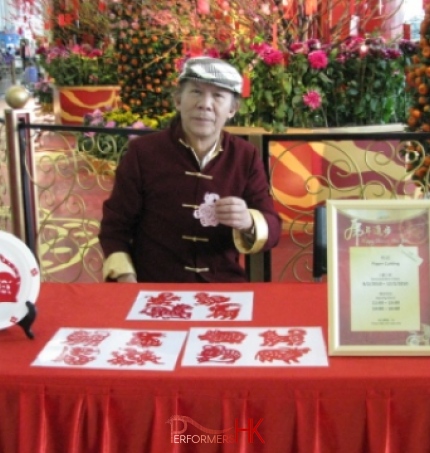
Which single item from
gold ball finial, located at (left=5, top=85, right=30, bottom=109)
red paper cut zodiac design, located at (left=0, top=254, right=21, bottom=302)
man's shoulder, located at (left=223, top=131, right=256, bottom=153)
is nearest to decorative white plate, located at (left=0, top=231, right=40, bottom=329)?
red paper cut zodiac design, located at (left=0, top=254, right=21, bottom=302)

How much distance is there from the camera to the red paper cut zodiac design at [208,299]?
1.48 m

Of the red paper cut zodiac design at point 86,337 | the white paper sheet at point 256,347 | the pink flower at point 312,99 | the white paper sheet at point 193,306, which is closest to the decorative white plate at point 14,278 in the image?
the red paper cut zodiac design at point 86,337

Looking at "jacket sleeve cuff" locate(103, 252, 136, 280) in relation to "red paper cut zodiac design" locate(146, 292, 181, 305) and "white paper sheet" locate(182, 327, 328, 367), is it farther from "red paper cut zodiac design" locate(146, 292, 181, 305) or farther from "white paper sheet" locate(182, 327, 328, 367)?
"white paper sheet" locate(182, 327, 328, 367)

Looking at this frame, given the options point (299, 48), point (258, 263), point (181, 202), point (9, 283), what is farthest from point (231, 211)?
point (299, 48)

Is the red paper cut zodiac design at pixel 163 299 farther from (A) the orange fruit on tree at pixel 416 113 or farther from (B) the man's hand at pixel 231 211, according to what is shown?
(A) the orange fruit on tree at pixel 416 113

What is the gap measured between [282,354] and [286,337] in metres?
0.08

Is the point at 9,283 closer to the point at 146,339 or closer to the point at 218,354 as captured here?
the point at 146,339

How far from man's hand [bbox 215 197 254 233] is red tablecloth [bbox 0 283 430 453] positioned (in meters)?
0.59

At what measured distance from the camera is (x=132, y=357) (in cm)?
120

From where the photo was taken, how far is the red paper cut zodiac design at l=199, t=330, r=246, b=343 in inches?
50.0

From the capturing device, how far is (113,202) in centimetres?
191

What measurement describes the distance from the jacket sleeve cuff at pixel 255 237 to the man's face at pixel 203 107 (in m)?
0.24

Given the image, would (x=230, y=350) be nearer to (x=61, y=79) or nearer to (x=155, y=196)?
(x=155, y=196)

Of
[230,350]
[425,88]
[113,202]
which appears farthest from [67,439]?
[425,88]
